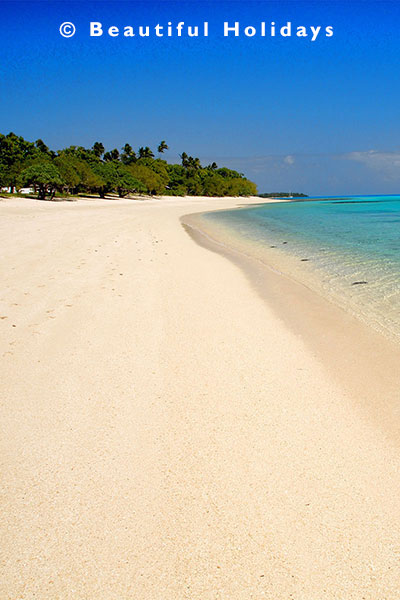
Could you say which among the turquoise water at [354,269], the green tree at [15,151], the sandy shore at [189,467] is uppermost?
the green tree at [15,151]

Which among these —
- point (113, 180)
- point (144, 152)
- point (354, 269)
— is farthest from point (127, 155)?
point (354, 269)

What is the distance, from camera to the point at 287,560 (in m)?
2.13

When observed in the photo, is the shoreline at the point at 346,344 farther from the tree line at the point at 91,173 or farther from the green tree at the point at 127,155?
the green tree at the point at 127,155

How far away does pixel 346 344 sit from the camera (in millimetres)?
5332

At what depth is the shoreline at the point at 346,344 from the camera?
A: 3801mm

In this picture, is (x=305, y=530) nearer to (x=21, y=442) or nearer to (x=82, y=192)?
(x=21, y=442)

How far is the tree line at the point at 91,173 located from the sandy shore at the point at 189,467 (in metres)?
46.4

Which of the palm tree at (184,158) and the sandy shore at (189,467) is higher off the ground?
the palm tree at (184,158)

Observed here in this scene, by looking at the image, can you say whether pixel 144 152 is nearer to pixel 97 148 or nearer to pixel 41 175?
pixel 97 148

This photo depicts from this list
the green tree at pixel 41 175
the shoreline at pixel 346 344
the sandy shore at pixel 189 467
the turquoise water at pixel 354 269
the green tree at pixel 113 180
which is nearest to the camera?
the sandy shore at pixel 189 467

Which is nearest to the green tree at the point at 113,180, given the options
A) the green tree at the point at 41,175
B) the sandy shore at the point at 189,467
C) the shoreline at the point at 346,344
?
the green tree at the point at 41,175

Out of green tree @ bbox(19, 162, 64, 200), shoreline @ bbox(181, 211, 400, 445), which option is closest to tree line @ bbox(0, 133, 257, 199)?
green tree @ bbox(19, 162, 64, 200)

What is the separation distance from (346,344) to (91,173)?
197ft

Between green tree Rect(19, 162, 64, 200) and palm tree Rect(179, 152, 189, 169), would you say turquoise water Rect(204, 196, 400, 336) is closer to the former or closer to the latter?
green tree Rect(19, 162, 64, 200)
